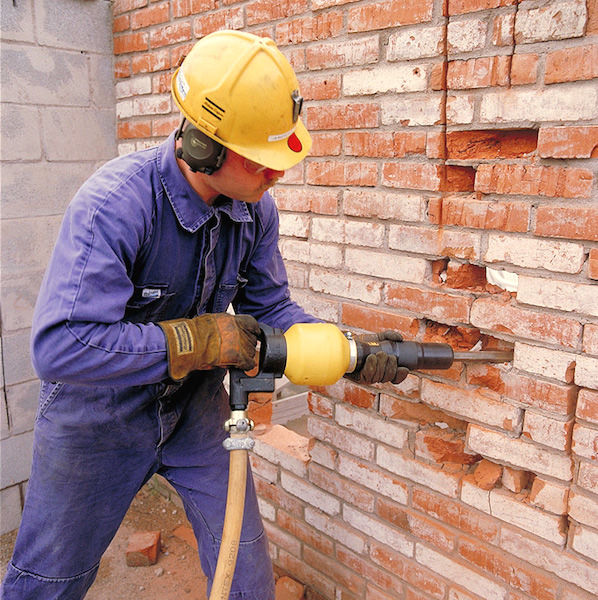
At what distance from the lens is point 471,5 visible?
5.69ft

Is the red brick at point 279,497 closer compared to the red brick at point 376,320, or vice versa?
the red brick at point 376,320

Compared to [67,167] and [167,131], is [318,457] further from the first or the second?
[67,167]

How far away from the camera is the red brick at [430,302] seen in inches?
76.2

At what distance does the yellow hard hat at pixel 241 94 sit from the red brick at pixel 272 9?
755 mm

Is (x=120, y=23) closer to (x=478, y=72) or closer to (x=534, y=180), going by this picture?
(x=478, y=72)

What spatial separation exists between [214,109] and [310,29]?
84 centimetres

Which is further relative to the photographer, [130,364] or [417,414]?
[417,414]

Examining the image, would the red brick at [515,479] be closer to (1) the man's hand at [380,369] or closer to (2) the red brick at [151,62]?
(1) the man's hand at [380,369]

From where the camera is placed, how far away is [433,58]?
1.86m

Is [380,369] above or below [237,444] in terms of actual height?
above

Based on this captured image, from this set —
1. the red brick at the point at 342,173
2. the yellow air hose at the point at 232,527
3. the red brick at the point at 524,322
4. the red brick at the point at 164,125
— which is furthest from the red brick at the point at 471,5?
the red brick at the point at 164,125

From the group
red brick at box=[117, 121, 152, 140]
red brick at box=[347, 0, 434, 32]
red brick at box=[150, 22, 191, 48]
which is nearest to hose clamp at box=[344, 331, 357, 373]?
red brick at box=[347, 0, 434, 32]

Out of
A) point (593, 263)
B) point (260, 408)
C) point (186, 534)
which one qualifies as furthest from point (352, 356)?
point (186, 534)

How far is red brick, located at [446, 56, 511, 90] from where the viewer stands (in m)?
1.70
